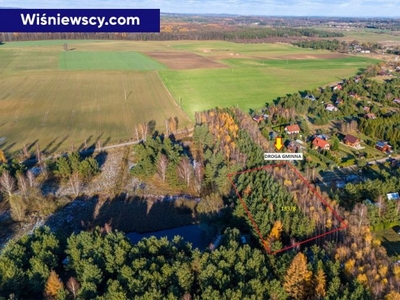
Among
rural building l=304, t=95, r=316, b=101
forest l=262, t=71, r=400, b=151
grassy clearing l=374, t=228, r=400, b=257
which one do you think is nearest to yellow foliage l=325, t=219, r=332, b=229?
grassy clearing l=374, t=228, r=400, b=257

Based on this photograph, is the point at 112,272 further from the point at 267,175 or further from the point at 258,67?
the point at 258,67

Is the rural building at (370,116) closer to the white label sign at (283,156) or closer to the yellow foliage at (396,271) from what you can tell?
the white label sign at (283,156)

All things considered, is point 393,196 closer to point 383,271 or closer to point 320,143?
point 383,271

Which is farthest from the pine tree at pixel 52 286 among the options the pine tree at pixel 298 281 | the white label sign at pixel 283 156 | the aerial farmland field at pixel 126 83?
the aerial farmland field at pixel 126 83

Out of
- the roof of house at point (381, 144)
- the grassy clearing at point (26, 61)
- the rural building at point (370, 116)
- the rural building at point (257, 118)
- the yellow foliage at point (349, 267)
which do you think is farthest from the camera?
the grassy clearing at point (26, 61)

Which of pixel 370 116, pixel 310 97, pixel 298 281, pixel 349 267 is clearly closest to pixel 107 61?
pixel 310 97

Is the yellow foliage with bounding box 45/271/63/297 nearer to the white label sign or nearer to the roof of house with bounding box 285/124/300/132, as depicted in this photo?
the white label sign

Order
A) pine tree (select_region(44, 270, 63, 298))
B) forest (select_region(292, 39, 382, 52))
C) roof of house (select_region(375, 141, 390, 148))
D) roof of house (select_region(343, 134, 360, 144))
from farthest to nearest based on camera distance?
forest (select_region(292, 39, 382, 52)) → roof of house (select_region(343, 134, 360, 144)) → roof of house (select_region(375, 141, 390, 148)) → pine tree (select_region(44, 270, 63, 298))
